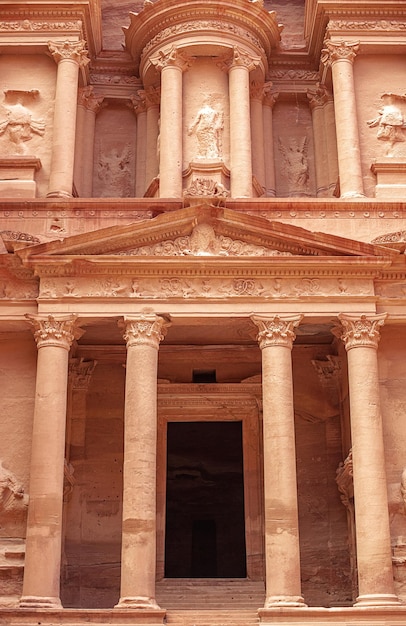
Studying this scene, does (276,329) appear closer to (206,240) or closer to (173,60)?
(206,240)

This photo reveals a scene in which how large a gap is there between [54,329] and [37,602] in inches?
195

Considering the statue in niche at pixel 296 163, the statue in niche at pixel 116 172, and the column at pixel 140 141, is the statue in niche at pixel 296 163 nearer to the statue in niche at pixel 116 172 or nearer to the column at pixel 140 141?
the column at pixel 140 141

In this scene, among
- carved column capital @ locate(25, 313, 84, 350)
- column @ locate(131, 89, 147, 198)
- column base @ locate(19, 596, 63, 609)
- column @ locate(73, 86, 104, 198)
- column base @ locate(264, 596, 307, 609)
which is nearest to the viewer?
column base @ locate(19, 596, 63, 609)

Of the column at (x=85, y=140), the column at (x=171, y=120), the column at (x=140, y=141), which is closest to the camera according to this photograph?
the column at (x=171, y=120)

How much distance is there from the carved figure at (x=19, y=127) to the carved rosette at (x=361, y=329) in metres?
8.31

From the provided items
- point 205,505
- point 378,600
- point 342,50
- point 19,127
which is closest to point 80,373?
point 19,127

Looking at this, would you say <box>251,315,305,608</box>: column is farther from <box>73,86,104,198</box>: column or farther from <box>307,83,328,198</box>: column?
<box>73,86,104,198</box>: column

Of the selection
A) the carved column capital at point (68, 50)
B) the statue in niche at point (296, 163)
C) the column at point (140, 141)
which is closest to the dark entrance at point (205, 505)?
the column at point (140, 141)

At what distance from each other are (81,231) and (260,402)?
5.28 m

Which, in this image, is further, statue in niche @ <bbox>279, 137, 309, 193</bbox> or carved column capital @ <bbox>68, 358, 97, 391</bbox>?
statue in niche @ <bbox>279, 137, 309, 193</bbox>

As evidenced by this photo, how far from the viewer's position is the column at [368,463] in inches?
651

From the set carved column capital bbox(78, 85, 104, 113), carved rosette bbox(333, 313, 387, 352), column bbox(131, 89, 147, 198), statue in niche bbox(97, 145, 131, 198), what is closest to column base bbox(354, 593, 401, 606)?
carved rosette bbox(333, 313, 387, 352)

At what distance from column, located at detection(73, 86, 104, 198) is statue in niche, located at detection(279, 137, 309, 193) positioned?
4661mm

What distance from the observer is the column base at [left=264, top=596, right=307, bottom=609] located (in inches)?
639
